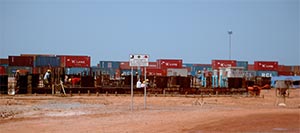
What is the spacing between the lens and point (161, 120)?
44.3ft

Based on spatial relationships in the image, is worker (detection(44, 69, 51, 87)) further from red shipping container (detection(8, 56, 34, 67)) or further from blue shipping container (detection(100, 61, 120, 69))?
blue shipping container (detection(100, 61, 120, 69))

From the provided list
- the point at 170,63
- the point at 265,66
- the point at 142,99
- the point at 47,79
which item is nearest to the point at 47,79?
the point at 47,79

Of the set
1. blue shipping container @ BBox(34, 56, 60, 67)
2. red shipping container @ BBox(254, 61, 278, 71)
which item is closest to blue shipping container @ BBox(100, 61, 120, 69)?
red shipping container @ BBox(254, 61, 278, 71)

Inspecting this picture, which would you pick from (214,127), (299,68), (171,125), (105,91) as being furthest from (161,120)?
(299,68)

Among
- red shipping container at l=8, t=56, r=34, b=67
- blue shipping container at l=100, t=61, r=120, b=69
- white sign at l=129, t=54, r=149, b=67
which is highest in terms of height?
blue shipping container at l=100, t=61, r=120, b=69

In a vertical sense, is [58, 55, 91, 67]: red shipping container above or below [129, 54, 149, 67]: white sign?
above

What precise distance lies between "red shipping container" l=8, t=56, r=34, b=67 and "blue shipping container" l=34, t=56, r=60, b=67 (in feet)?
5.16

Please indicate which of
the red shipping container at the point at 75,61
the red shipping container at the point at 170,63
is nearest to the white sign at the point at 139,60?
the red shipping container at the point at 75,61

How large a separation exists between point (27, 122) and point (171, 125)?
13.9ft

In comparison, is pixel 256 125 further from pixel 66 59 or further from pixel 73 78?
pixel 66 59

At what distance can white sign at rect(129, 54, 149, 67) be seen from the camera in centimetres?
1828

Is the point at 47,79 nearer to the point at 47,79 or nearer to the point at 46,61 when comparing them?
the point at 47,79

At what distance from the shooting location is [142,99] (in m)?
28.7

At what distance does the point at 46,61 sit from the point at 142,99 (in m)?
38.6
